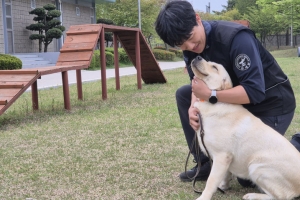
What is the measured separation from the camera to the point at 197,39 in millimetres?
2723

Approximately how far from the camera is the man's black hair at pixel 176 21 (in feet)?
8.40

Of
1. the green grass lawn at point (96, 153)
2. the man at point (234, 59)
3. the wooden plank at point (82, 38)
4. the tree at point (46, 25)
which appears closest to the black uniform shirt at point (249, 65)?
the man at point (234, 59)

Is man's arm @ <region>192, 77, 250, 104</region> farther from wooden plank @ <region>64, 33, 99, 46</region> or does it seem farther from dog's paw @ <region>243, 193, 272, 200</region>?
wooden plank @ <region>64, 33, 99, 46</region>

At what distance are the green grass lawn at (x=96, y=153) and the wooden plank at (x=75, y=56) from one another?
86 cm

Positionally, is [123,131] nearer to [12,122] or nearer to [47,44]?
[12,122]

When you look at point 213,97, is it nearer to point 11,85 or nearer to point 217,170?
point 217,170

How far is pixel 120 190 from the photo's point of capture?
122 inches

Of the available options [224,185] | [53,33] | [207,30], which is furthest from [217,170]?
[53,33]

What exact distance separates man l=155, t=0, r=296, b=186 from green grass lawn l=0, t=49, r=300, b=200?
26.6 inches

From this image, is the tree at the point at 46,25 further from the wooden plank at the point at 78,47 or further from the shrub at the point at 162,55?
the wooden plank at the point at 78,47

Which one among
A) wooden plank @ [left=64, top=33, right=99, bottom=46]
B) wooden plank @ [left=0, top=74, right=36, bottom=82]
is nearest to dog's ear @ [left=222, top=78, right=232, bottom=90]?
wooden plank @ [left=0, top=74, right=36, bottom=82]

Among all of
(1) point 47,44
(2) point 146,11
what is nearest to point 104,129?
(1) point 47,44

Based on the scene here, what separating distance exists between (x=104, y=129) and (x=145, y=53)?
5463mm

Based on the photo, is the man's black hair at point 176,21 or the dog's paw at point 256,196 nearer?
the man's black hair at point 176,21
